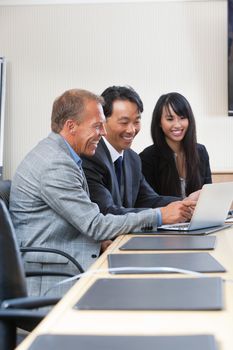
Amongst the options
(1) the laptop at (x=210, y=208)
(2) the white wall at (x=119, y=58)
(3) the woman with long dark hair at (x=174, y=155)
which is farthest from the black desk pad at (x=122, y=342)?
(2) the white wall at (x=119, y=58)

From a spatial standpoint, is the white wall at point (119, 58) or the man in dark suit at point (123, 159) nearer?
the man in dark suit at point (123, 159)

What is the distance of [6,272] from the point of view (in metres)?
1.12

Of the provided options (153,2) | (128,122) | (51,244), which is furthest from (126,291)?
(153,2)

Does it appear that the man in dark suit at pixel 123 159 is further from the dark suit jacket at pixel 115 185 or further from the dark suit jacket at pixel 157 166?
the dark suit jacket at pixel 157 166

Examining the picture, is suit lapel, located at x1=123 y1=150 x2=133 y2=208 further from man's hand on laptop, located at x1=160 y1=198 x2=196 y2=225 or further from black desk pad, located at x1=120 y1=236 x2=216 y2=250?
black desk pad, located at x1=120 y1=236 x2=216 y2=250

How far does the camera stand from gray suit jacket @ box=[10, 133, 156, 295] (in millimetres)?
1678

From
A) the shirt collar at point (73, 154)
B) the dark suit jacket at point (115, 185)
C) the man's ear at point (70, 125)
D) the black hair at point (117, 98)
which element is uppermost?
the black hair at point (117, 98)

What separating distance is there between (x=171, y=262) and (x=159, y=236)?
52 cm

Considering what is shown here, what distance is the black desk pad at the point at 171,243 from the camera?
146cm

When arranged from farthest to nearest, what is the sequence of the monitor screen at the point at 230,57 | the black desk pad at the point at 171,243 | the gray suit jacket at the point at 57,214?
the monitor screen at the point at 230,57
the gray suit jacket at the point at 57,214
the black desk pad at the point at 171,243

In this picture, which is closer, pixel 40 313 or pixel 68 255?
pixel 40 313

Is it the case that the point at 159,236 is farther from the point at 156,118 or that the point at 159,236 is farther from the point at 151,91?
the point at 151,91

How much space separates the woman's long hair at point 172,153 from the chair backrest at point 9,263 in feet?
5.01

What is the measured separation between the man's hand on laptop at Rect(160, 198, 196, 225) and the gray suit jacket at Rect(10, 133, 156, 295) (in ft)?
0.18
